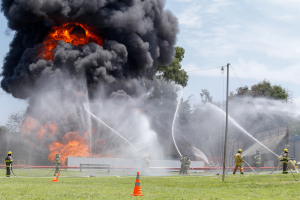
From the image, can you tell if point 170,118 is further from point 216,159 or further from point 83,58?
point 83,58

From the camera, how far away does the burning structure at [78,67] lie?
4019 centimetres

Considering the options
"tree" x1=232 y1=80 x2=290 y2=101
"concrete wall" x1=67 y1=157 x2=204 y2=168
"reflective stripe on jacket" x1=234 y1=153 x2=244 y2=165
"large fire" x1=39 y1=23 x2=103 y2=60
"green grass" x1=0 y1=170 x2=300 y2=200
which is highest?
"large fire" x1=39 y1=23 x2=103 y2=60

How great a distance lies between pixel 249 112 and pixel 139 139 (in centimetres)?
1680

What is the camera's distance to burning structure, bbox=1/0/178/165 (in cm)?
4019

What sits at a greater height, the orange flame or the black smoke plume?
the black smoke plume

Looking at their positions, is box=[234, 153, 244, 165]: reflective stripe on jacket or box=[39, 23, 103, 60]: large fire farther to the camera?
box=[39, 23, 103, 60]: large fire

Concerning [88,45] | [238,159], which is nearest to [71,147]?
[88,45]

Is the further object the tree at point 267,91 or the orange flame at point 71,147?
the tree at point 267,91

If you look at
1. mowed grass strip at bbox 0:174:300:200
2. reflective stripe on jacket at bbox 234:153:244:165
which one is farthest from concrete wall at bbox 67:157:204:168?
mowed grass strip at bbox 0:174:300:200

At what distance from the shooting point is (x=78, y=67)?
4225 centimetres

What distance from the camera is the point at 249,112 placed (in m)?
48.0

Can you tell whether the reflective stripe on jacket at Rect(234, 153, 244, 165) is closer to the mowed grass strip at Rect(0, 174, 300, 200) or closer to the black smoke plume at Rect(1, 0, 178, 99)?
the mowed grass strip at Rect(0, 174, 300, 200)

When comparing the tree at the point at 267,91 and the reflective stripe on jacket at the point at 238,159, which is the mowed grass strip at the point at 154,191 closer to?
the reflective stripe on jacket at the point at 238,159

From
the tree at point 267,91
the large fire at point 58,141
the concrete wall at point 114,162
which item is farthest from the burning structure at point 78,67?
the tree at point 267,91
